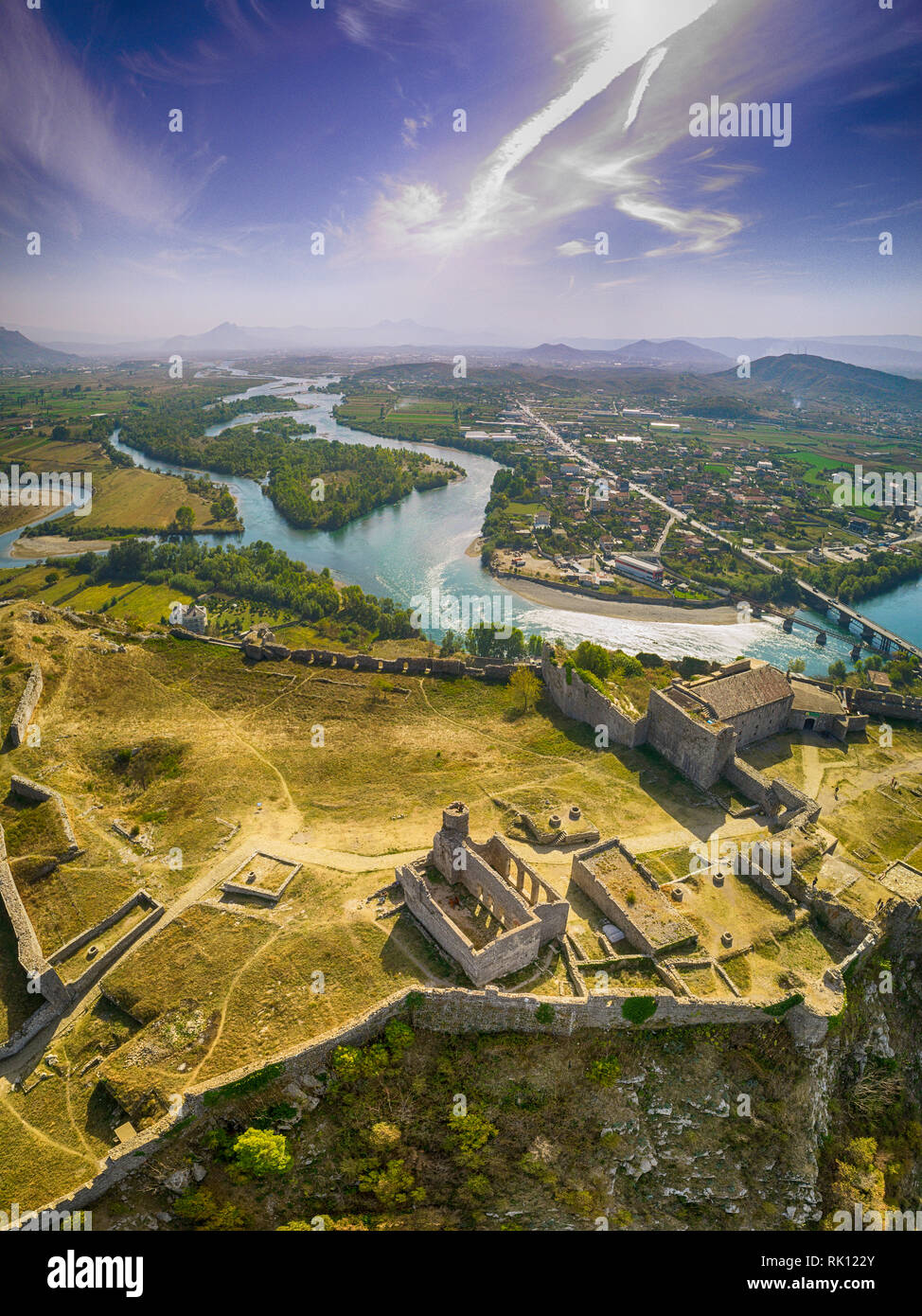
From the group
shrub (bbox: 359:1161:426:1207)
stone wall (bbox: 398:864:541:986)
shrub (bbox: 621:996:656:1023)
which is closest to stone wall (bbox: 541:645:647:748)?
stone wall (bbox: 398:864:541:986)

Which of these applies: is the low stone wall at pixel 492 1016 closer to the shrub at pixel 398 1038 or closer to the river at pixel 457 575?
the shrub at pixel 398 1038

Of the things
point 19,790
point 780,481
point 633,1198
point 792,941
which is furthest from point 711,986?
point 780,481

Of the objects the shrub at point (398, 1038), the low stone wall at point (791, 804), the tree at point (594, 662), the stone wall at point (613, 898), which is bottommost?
the shrub at point (398, 1038)

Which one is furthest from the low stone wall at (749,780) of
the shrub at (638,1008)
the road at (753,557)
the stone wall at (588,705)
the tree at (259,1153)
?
the road at (753,557)

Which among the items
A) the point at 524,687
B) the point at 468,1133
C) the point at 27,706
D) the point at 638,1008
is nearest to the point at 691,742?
the point at 524,687

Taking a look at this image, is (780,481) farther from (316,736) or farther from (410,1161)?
(410,1161)

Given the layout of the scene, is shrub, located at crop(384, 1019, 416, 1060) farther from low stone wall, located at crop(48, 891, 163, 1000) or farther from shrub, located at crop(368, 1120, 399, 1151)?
low stone wall, located at crop(48, 891, 163, 1000)

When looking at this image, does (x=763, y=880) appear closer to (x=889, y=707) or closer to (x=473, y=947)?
(x=473, y=947)

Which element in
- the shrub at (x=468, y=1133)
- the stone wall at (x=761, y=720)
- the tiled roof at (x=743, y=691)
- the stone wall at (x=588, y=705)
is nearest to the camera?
the shrub at (x=468, y=1133)
